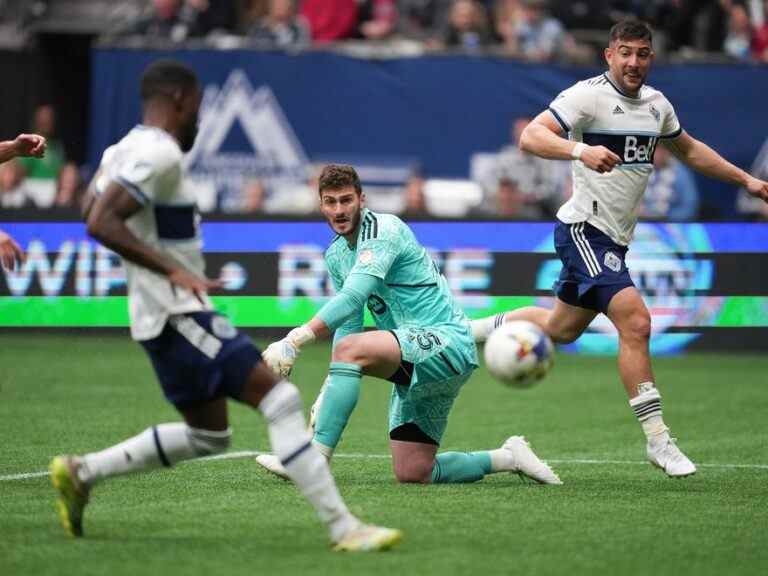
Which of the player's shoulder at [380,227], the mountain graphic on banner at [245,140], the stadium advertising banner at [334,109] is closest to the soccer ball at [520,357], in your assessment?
the player's shoulder at [380,227]

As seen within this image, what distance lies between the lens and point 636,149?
32.1 feet

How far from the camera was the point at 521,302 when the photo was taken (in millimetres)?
16484

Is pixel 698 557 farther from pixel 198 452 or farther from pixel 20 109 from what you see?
pixel 20 109

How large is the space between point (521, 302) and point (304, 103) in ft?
17.0

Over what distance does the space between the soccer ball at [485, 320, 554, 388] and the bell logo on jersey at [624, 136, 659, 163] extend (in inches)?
75.7

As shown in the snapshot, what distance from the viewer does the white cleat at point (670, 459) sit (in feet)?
29.6

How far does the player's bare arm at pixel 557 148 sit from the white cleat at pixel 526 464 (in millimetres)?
1635

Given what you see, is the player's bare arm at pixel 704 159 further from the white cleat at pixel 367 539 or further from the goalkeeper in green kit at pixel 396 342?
the white cleat at pixel 367 539

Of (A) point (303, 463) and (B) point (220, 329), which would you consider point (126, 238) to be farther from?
(A) point (303, 463)

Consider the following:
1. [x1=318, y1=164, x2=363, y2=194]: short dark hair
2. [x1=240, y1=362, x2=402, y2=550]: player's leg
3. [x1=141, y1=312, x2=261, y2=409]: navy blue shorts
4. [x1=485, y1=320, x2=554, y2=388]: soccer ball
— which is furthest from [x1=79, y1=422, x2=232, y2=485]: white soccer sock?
[x1=318, y1=164, x2=363, y2=194]: short dark hair

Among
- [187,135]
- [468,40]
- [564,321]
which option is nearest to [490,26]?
[468,40]

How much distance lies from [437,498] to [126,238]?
258 cm

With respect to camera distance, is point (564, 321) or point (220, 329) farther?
point (564, 321)

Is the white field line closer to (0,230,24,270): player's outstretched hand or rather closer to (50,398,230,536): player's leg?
(0,230,24,270): player's outstretched hand
